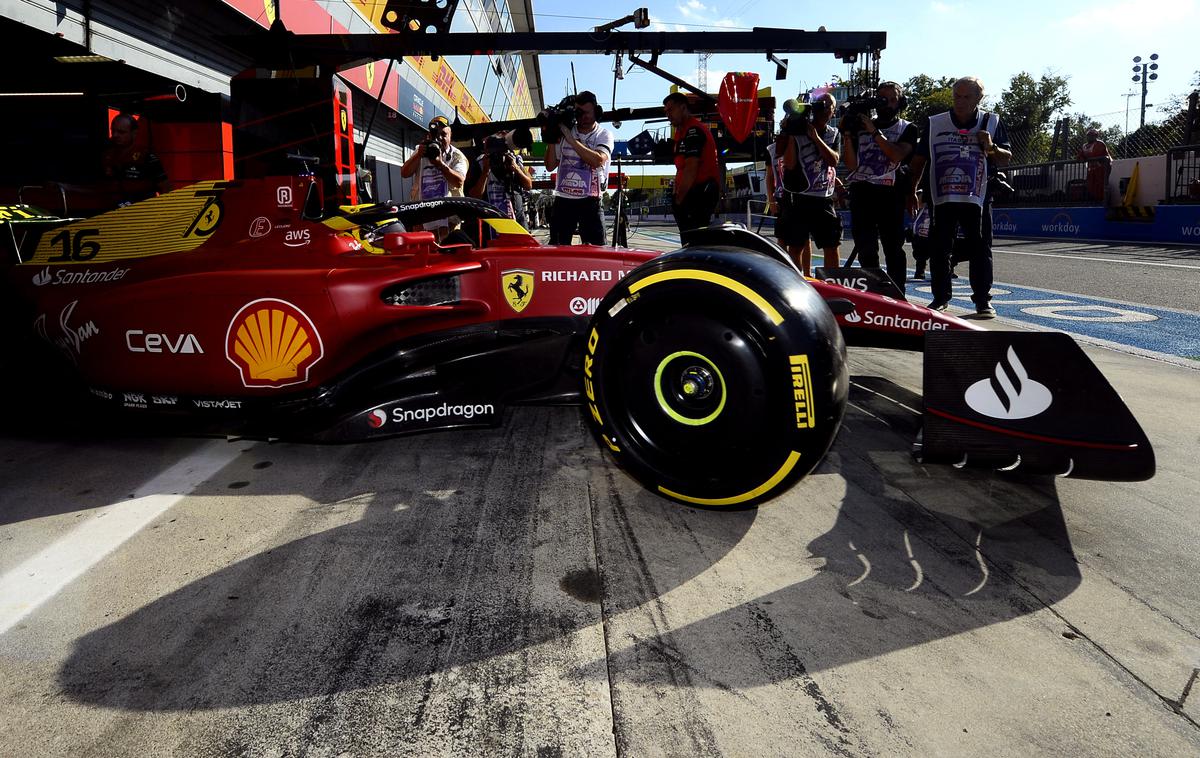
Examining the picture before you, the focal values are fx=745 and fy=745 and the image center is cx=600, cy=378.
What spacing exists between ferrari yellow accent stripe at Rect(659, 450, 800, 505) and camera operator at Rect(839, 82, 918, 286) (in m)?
4.01

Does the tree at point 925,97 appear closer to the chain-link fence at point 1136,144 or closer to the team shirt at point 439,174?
the chain-link fence at point 1136,144

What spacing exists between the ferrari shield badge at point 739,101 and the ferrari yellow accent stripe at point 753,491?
446 cm

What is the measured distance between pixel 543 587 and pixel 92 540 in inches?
54.6

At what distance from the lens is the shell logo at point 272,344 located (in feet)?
9.19

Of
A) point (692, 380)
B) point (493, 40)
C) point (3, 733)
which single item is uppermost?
point (493, 40)

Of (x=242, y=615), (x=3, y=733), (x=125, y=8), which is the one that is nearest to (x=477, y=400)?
(x=242, y=615)

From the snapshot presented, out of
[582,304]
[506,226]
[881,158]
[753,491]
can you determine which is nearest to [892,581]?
[753,491]

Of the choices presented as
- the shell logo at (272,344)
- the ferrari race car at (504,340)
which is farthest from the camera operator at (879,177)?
the shell logo at (272,344)

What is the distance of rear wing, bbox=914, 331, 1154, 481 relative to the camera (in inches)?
82.7

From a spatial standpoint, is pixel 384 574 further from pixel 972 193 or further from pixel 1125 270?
pixel 1125 270

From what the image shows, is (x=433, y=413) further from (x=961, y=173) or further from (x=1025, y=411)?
(x=961, y=173)

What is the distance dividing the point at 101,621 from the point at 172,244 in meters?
1.98

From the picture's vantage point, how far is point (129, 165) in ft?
18.3

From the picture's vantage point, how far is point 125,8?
7418mm
